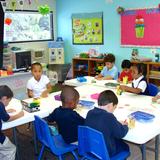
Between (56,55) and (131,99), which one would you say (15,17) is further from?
(131,99)

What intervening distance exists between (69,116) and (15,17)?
5.06m

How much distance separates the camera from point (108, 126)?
2014 mm

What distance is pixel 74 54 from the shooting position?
7.30 m

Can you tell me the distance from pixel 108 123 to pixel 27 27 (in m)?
5.53

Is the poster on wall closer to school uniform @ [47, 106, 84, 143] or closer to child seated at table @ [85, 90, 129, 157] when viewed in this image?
school uniform @ [47, 106, 84, 143]

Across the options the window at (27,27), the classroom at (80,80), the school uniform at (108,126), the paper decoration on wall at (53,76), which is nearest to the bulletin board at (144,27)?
the classroom at (80,80)

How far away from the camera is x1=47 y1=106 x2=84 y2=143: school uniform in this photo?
7.66ft

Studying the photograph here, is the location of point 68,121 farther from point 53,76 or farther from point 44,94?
point 53,76

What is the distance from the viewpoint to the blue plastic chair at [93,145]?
78.1 inches

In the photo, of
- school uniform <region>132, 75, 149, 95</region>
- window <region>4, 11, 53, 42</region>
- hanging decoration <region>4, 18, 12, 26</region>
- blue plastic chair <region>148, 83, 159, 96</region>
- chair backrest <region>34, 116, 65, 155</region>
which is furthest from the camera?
window <region>4, 11, 53, 42</region>

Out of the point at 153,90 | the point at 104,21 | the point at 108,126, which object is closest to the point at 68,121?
the point at 108,126

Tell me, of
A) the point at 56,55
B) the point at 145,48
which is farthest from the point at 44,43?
the point at 145,48

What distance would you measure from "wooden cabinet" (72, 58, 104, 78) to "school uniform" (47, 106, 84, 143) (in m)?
4.05

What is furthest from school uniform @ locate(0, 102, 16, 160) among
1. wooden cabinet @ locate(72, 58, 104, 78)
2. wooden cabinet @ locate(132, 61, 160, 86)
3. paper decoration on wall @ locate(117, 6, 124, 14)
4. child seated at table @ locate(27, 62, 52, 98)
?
paper decoration on wall @ locate(117, 6, 124, 14)
